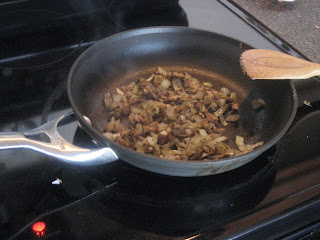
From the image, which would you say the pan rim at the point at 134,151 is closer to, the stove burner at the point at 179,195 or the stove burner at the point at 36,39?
the stove burner at the point at 179,195

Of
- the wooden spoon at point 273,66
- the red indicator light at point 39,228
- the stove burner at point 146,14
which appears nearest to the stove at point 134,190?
the red indicator light at point 39,228

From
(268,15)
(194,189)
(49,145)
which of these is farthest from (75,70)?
(268,15)

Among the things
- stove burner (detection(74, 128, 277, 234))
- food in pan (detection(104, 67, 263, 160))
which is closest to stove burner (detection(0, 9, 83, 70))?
food in pan (detection(104, 67, 263, 160))

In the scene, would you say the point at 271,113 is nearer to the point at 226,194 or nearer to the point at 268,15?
the point at 226,194

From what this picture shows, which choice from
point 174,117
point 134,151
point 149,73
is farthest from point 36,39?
point 134,151

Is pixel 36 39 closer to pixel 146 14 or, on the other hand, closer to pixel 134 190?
pixel 146 14

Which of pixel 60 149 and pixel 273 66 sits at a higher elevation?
pixel 273 66
